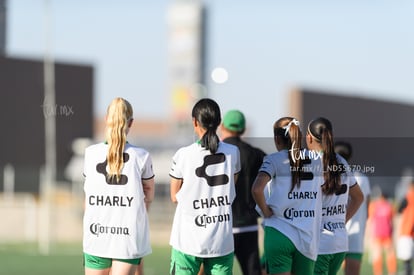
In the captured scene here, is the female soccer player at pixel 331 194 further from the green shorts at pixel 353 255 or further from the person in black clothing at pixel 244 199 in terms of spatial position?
the green shorts at pixel 353 255

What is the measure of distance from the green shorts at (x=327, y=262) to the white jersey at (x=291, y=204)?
0.55 m

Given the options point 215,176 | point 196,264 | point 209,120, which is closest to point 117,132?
point 209,120

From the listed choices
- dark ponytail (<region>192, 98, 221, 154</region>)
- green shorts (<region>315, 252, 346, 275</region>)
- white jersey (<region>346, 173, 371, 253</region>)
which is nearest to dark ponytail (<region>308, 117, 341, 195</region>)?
green shorts (<region>315, 252, 346, 275</region>)

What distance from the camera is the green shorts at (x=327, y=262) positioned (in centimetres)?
873

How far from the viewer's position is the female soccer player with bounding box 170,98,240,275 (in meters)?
7.67

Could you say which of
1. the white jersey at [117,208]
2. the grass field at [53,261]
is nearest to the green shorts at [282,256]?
the white jersey at [117,208]

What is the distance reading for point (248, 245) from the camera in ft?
32.3

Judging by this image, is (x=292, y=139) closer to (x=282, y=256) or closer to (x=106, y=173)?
(x=282, y=256)

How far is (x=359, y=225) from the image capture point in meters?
10.9

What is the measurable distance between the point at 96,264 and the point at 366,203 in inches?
167

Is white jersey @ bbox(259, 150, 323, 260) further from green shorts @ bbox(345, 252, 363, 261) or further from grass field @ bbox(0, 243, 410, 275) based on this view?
grass field @ bbox(0, 243, 410, 275)

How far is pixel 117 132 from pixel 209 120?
742mm

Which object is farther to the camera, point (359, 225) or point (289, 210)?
point (359, 225)

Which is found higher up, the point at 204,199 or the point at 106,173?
the point at 106,173
